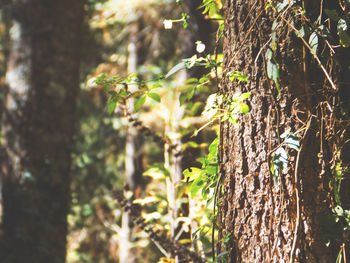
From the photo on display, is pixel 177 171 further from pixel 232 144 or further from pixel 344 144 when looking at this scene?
pixel 344 144

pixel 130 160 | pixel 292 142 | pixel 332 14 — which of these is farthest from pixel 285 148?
pixel 130 160

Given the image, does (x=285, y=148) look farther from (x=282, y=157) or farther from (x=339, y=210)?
(x=339, y=210)

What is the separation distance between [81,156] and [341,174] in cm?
362

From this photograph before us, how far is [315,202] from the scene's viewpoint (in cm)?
122

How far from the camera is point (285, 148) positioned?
1.23 metres

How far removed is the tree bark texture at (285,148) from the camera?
120 cm

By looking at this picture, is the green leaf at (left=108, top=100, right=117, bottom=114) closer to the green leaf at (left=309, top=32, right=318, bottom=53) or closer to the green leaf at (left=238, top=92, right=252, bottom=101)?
the green leaf at (left=238, top=92, right=252, bottom=101)

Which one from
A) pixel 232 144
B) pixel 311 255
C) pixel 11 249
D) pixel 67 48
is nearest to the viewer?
pixel 311 255

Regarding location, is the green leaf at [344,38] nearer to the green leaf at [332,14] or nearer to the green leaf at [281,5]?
the green leaf at [332,14]

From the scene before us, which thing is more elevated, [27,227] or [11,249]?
[27,227]

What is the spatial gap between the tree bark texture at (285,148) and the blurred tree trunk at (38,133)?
8.83ft

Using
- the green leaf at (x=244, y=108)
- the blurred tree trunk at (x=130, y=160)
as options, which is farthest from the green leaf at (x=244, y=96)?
the blurred tree trunk at (x=130, y=160)

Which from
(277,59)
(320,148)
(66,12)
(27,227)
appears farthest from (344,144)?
(66,12)

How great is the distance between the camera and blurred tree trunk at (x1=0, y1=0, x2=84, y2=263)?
339 centimetres
